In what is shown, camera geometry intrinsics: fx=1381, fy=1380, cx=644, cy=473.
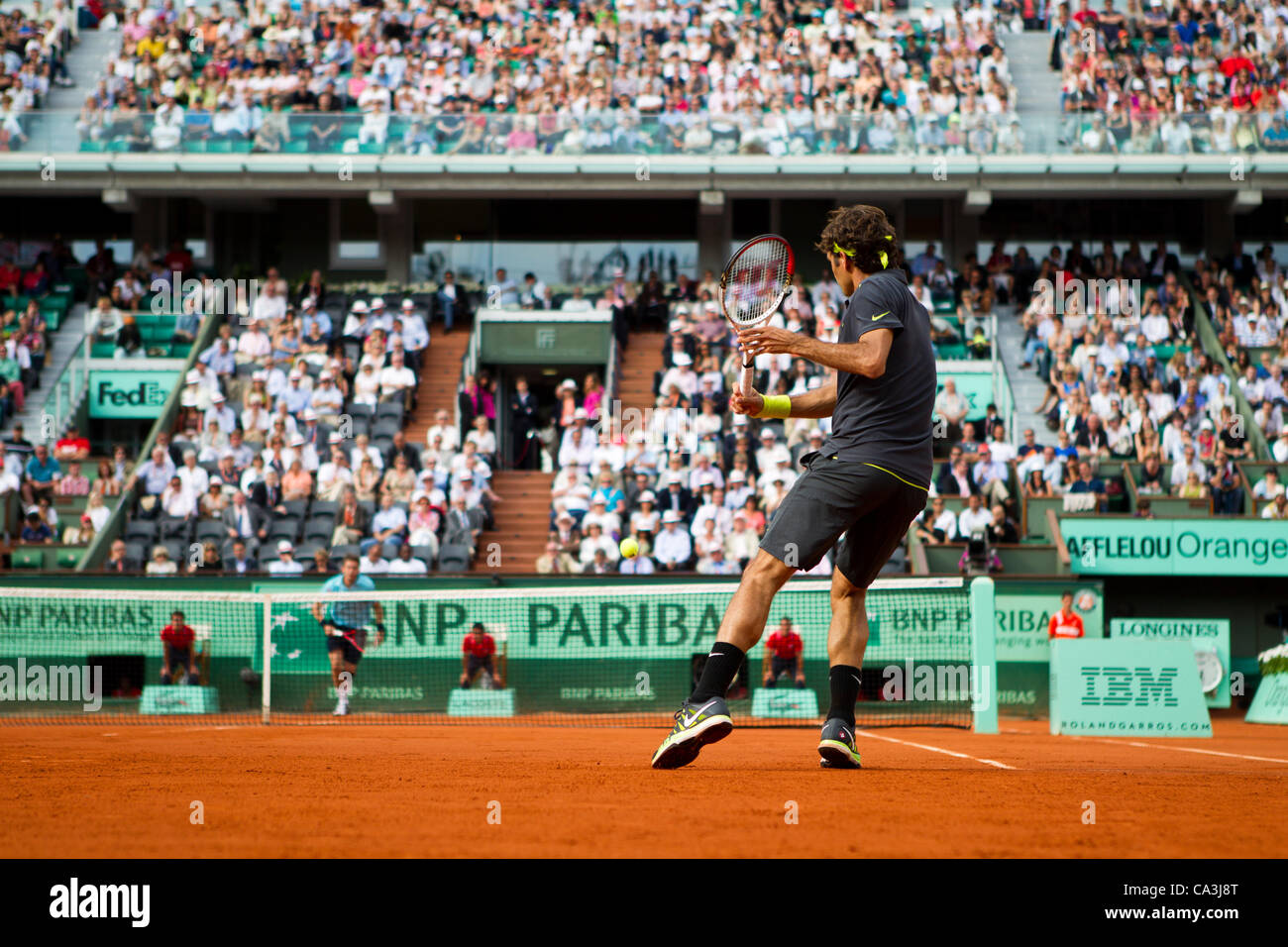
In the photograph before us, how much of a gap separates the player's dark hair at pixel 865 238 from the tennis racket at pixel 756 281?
401mm

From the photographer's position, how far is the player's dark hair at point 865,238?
19.4 feet

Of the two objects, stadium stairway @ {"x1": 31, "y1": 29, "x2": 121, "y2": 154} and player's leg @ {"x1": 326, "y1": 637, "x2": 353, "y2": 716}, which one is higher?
stadium stairway @ {"x1": 31, "y1": 29, "x2": 121, "y2": 154}

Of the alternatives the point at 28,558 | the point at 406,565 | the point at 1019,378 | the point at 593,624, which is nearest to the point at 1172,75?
the point at 1019,378

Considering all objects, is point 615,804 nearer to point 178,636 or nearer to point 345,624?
point 345,624

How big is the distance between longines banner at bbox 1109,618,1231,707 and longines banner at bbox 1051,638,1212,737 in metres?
4.32

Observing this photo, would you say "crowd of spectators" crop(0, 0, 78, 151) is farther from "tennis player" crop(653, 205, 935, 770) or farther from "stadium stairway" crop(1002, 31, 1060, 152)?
"tennis player" crop(653, 205, 935, 770)

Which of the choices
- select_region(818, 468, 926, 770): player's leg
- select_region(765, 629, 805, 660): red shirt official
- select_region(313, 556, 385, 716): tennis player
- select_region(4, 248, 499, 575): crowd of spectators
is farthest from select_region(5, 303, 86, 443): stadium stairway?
select_region(818, 468, 926, 770): player's leg

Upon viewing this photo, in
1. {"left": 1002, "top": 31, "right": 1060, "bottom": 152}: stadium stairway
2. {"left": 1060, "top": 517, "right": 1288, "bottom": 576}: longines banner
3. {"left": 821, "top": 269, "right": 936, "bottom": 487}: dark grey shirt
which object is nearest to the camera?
{"left": 821, "top": 269, "right": 936, "bottom": 487}: dark grey shirt

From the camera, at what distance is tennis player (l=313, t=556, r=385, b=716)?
14.7 metres

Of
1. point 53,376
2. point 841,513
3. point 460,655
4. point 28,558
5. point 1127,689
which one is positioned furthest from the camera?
point 53,376

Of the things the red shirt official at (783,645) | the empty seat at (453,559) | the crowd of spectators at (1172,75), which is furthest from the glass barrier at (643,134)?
the red shirt official at (783,645)

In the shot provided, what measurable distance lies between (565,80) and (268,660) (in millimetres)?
14268

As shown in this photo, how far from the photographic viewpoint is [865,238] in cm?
592

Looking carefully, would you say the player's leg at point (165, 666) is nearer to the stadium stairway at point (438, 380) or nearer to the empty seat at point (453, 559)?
the empty seat at point (453, 559)
